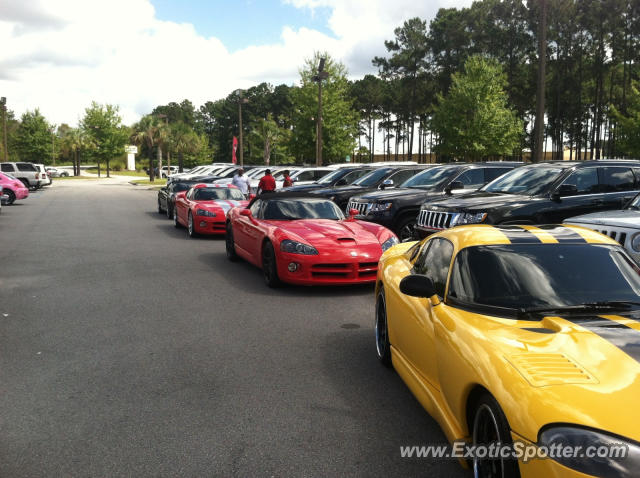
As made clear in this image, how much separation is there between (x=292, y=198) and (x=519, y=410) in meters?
8.35

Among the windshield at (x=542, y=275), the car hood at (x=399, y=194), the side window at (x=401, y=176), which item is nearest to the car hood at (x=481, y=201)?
the car hood at (x=399, y=194)

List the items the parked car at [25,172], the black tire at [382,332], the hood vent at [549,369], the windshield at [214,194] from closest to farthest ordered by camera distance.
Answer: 1. the hood vent at [549,369]
2. the black tire at [382,332]
3. the windshield at [214,194]
4. the parked car at [25,172]

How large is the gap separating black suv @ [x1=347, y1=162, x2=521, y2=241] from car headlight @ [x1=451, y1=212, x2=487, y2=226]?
2140 mm

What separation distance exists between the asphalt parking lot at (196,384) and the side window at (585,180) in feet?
15.0

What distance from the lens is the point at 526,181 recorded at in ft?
36.3

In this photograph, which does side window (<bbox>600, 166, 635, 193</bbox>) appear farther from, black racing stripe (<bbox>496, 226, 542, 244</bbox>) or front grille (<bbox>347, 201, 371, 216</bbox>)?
black racing stripe (<bbox>496, 226, 542, 244</bbox>)

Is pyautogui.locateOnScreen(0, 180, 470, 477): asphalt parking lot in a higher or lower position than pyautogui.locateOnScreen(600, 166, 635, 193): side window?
lower

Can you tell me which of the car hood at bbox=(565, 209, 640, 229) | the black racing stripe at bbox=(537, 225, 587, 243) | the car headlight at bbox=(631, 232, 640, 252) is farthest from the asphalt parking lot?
the car headlight at bbox=(631, 232, 640, 252)

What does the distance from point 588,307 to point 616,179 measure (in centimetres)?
808

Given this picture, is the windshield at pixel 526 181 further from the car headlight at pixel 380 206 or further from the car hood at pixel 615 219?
the car hood at pixel 615 219

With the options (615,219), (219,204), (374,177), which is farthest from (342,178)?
(615,219)

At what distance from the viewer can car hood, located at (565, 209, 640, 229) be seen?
23.1 feet

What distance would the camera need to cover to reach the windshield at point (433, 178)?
14172 millimetres

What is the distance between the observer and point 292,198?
10.8m
